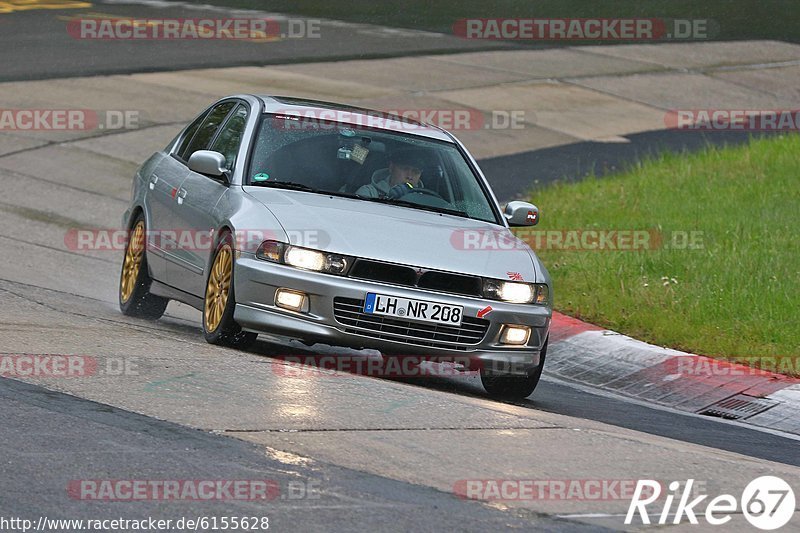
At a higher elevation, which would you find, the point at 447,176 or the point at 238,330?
the point at 447,176

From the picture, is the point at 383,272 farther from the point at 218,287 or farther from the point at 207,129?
the point at 207,129

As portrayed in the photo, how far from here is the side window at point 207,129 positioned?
33.9ft

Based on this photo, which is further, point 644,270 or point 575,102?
point 575,102

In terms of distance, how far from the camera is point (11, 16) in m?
28.2

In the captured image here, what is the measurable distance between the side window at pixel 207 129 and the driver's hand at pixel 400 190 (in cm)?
157

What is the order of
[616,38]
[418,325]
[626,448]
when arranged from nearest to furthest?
1. [626,448]
2. [418,325]
3. [616,38]

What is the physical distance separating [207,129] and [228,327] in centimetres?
229

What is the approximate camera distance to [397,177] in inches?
371

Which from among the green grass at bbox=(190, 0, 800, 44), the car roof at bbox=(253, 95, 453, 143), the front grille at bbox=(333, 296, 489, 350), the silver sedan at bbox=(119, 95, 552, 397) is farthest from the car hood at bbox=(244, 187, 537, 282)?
the green grass at bbox=(190, 0, 800, 44)

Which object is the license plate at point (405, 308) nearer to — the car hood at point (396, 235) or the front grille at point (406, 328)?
the front grille at point (406, 328)

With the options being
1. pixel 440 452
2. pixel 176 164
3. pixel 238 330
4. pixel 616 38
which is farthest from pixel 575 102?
pixel 440 452

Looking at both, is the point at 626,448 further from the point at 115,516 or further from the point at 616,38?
the point at 616,38

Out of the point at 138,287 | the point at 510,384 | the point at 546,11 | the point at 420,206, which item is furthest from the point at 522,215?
the point at 546,11

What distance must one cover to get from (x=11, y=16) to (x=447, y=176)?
20.4m
